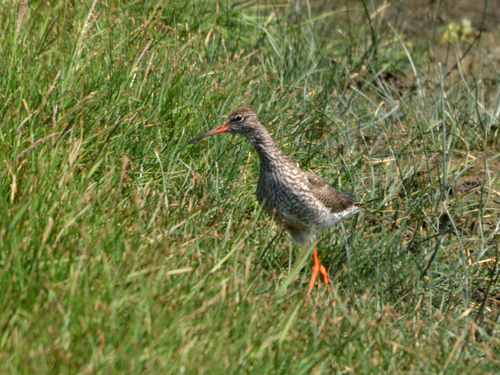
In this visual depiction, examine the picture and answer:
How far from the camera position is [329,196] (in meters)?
4.73

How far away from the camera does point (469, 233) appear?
522cm

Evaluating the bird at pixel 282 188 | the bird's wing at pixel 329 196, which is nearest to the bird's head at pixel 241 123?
the bird at pixel 282 188

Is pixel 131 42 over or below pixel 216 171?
over

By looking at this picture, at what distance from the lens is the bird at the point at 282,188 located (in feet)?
14.9

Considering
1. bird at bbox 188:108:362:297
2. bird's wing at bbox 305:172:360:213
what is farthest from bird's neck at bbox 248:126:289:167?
bird's wing at bbox 305:172:360:213

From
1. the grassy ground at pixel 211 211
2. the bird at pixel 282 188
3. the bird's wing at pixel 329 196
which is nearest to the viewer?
the grassy ground at pixel 211 211

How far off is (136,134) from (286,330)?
2.07 m

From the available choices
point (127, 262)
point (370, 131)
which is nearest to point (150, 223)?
point (127, 262)

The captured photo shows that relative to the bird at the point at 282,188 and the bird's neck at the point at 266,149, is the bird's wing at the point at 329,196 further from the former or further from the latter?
the bird's neck at the point at 266,149

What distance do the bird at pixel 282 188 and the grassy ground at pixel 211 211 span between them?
155 millimetres

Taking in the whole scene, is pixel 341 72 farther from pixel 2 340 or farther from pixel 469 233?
pixel 2 340

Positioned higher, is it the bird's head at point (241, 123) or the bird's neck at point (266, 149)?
the bird's head at point (241, 123)

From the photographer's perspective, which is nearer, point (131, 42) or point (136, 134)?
point (136, 134)

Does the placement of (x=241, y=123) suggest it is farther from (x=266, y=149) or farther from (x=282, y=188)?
(x=282, y=188)
